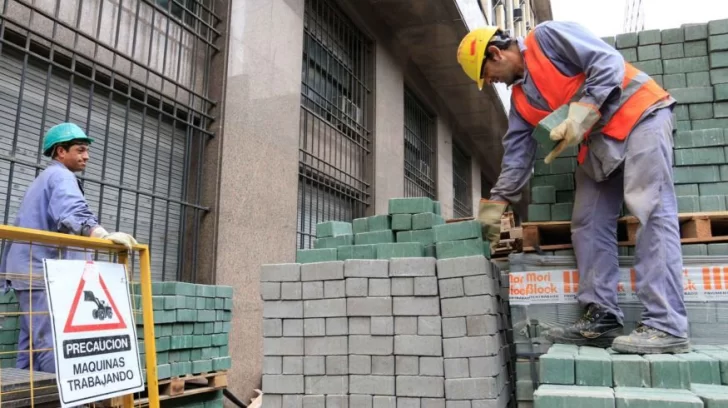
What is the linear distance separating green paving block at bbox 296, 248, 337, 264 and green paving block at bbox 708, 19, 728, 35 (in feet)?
11.0

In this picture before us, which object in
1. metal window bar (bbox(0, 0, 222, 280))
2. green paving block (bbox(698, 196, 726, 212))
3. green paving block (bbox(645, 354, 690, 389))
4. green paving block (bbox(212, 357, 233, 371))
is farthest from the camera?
green paving block (bbox(212, 357, 233, 371))

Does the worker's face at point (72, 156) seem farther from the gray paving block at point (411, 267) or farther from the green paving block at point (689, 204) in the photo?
the green paving block at point (689, 204)

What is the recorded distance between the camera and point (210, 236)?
6.73 meters

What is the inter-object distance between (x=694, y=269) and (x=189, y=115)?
18.1 feet

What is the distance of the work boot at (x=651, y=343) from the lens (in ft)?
9.66

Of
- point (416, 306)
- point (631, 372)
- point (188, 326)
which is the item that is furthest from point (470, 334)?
point (188, 326)

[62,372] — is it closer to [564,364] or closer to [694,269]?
[564,364]

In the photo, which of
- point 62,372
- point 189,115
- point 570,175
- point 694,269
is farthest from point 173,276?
point 694,269

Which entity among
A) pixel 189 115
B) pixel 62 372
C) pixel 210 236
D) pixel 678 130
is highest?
pixel 189 115

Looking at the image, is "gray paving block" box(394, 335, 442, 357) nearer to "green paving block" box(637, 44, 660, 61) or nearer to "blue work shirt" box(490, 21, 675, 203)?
"blue work shirt" box(490, 21, 675, 203)

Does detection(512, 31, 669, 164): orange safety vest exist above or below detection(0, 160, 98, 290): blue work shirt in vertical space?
above

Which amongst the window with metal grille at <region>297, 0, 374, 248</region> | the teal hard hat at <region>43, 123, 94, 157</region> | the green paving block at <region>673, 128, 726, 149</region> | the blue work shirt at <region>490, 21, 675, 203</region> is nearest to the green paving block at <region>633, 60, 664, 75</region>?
the green paving block at <region>673, 128, 726, 149</region>

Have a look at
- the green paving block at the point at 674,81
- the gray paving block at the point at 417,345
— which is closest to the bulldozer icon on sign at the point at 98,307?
the gray paving block at the point at 417,345

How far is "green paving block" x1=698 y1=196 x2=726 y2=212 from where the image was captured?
3.66 metres
